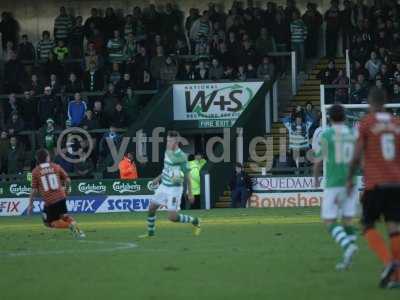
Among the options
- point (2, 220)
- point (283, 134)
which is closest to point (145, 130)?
point (283, 134)

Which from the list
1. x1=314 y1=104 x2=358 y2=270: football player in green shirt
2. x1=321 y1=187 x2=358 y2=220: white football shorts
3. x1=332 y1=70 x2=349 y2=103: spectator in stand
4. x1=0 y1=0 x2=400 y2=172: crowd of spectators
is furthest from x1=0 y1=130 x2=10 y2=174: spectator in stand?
x1=321 y1=187 x2=358 y2=220: white football shorts

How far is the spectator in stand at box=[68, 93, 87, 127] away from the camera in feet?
118

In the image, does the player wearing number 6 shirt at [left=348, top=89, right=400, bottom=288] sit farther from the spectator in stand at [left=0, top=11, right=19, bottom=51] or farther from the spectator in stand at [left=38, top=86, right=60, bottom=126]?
the spectator in stand at [left=0, top=11, right=19, bottom=51]

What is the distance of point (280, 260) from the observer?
1594 cm

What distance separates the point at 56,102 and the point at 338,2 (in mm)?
9660

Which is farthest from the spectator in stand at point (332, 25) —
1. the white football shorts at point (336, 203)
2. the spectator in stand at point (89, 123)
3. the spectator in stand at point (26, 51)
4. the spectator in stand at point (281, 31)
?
the white football shorts at point (336, 203)

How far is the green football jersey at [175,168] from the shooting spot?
842 inches

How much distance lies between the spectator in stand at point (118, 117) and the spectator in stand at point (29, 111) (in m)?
2.59

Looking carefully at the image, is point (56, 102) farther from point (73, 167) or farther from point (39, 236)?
point (39, 236)

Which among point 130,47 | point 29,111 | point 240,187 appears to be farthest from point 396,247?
point 130,47

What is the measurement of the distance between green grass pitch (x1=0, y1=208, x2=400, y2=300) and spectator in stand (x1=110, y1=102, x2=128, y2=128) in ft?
37.8

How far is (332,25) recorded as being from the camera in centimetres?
3716

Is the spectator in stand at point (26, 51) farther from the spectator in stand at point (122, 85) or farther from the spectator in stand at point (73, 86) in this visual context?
the spectator in stand at point (122, 85)

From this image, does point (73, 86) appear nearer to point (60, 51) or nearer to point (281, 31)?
point (60, 51)
